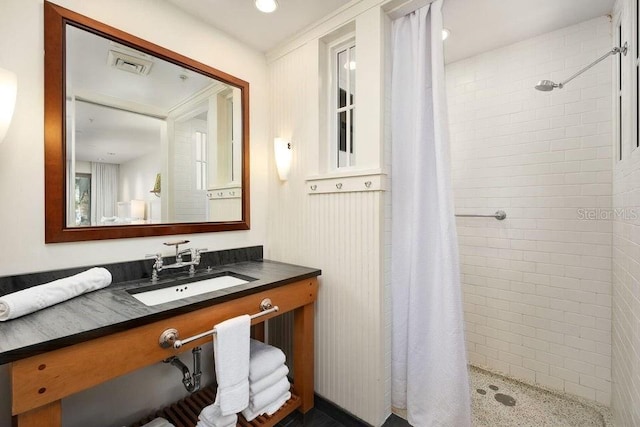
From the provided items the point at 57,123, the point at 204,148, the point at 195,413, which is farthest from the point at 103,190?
the point at 195,413

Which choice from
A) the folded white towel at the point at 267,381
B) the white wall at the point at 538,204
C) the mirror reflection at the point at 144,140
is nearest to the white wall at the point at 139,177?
the mirror reflection at the point at 144,140

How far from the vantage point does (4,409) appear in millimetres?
1132

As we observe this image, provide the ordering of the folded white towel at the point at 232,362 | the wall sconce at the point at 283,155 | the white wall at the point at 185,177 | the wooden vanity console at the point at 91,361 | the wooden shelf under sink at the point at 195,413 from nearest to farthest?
the wooden vanity console at the point at 91,361
the folded white towel at the point at 232,362
the wooden shelf under sink at the point at 195,413
the white wall at the point at 185,177
the wall sconce at the point at 283,155

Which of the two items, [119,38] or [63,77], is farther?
[119,38]

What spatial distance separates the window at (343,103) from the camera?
1759 mm

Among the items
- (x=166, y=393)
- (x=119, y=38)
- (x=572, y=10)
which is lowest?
(x=166, y=393)

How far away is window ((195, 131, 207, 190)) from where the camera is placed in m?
1.75

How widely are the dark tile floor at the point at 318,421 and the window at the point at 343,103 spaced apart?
1457mm

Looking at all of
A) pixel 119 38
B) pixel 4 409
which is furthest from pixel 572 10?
pixel 4 409

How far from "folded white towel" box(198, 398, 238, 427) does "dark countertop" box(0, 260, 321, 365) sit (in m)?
0.49

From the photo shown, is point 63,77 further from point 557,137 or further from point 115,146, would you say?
point 557,137

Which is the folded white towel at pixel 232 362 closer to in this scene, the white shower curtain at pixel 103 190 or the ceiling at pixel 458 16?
the white shower curtain at pixel 103 190

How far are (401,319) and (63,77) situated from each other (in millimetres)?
2022

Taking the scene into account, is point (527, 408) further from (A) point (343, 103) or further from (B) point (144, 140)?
(B) point (144, 140)
